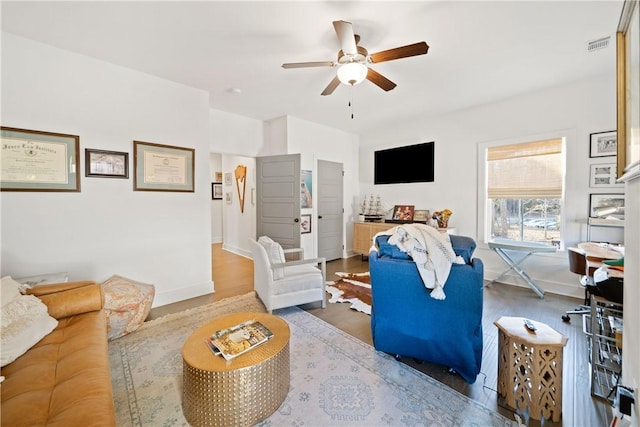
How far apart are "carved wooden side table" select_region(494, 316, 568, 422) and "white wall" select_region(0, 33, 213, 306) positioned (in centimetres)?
346

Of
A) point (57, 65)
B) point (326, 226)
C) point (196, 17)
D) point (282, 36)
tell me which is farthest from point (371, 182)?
point (57, 65)

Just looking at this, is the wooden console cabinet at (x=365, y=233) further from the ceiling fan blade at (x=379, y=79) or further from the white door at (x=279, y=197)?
the ceiling fan blade at (x=379, y=79)

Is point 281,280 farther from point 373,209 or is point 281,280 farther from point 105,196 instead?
point 373,209

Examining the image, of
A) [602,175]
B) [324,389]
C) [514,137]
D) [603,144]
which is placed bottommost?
[324,389]

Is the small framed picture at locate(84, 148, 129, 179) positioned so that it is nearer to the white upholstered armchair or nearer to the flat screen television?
the white upholstered armchair

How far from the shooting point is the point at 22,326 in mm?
1583

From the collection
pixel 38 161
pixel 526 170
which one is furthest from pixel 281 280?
pixel 526 170

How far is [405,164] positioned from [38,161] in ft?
17.3

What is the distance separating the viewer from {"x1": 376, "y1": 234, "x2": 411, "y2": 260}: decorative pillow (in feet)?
6.61

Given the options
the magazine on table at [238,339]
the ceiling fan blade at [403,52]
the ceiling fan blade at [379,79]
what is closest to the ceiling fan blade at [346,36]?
the ceiling fan blade at [403,52]

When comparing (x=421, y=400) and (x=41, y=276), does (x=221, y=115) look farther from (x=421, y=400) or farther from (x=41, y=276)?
(x=421, y=400)

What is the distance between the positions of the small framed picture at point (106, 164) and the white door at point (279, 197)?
2322mm

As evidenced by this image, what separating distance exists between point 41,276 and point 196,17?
105 inches

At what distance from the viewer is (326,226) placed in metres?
5.54
